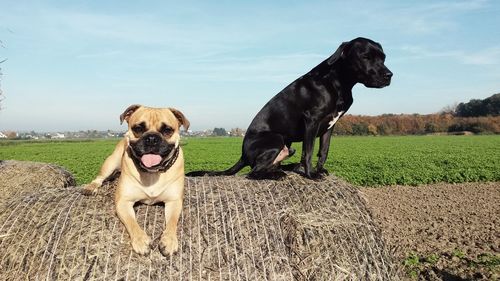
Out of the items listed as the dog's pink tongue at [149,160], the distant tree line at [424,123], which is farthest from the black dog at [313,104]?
the distant tree line at [424,123]

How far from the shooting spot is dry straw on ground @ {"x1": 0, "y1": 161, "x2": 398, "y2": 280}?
367cm

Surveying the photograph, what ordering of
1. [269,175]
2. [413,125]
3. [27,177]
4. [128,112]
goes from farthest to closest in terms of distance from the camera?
[413,125], [27,177], [269,175], [128,112]

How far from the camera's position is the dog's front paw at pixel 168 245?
3676 millimetres

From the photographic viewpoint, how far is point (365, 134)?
8138cm

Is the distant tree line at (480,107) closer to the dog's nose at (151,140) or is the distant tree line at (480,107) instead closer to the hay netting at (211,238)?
the hay netting at (211,238)

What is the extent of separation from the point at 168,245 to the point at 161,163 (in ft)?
2.30

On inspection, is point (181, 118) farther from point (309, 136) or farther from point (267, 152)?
point (309, 136)

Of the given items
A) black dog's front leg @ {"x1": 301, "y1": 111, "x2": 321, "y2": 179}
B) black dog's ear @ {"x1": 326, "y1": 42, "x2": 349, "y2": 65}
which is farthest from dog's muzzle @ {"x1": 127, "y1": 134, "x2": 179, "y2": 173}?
black dog's ear @ {"x1": 326, "y1": 42, "x2": 349, "y2": 65}

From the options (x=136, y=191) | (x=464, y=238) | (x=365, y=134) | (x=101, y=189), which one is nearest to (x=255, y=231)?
(x=136, y=191)

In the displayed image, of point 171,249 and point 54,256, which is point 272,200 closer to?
point 171,249

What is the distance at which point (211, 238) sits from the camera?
3.90m

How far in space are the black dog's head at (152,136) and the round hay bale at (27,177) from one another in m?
4.39

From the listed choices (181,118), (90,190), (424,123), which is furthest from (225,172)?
(424,123)

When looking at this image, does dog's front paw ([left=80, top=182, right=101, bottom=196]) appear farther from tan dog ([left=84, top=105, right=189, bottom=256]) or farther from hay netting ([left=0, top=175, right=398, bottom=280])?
tan dog ([left=84, top=105, right=189, bottom=256])
